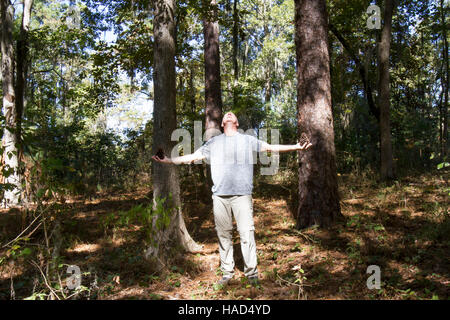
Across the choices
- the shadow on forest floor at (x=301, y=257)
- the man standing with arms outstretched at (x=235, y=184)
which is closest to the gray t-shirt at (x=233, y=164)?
the man standing with arms outstretched at (x=235, y=184)

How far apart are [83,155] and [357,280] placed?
1181 centimetres

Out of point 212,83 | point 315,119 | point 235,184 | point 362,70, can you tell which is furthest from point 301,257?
point 362,70

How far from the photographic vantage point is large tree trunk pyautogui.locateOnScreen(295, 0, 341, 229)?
5250 millimetres

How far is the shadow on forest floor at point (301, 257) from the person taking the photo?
3.57 m

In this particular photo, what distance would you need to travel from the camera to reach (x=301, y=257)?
14.9ft

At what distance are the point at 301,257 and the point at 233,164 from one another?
5.86ft

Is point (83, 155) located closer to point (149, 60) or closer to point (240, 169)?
point (149, 60)

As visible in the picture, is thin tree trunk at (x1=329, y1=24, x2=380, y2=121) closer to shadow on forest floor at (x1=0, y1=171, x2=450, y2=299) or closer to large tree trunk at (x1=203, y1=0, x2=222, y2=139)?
shadow on forest floor at (x1=0, y1=171, x2=450, y2=299)

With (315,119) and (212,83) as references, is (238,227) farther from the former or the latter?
(212,83)

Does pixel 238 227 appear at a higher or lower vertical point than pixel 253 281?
higher

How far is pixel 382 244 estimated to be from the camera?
178 inches

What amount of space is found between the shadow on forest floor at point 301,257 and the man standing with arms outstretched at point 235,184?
44cm

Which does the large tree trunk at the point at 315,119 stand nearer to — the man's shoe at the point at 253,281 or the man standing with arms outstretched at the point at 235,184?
the man standing with arms outstretched at the point at 235,184
